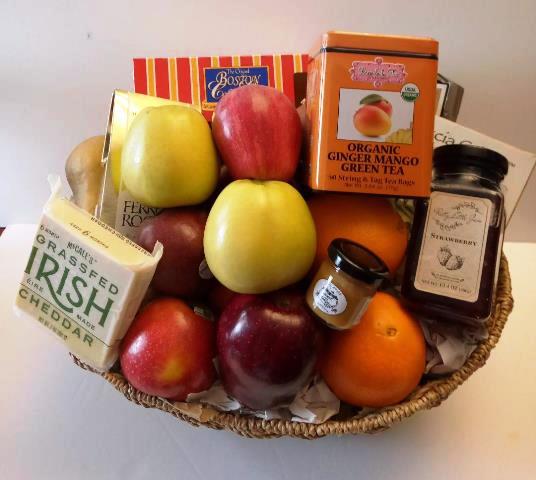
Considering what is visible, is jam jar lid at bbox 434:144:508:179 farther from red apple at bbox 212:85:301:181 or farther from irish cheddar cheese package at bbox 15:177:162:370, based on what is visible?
irish cheddar cheese package at bbox 15:177:162:370

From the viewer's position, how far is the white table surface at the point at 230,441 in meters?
0.74

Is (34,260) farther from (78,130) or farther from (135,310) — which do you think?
(78,130)

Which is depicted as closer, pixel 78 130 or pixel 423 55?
pixel 423 55

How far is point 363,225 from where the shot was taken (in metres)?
0.70

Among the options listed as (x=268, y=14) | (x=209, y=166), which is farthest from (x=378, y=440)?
(x=268, y=14)

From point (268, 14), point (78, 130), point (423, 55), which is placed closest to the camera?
point (423, 55)

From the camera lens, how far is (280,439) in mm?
769

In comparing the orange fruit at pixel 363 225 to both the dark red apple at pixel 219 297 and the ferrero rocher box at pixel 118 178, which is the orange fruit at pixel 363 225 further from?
the ferrero rocher box at pixel 118 178

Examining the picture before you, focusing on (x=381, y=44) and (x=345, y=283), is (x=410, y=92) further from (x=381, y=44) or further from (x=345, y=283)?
(x=345, y=283)

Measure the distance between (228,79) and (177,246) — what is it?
0.39 m

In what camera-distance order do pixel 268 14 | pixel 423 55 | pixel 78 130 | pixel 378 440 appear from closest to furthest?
pixel 423 55 < pixel 378 440 < pixel 268 14 < pixel 78 130

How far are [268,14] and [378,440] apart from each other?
829 mm

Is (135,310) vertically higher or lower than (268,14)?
lower

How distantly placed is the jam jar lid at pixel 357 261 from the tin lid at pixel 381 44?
0.26m
